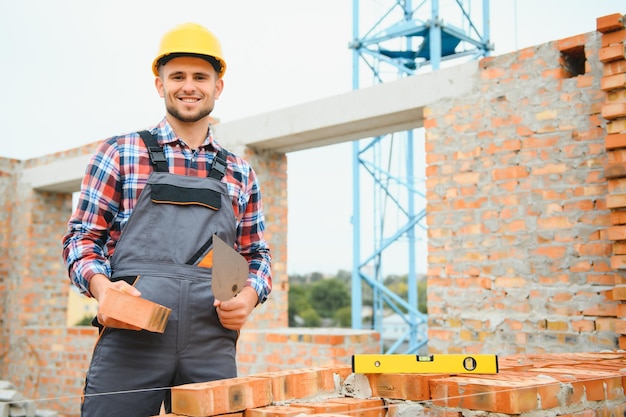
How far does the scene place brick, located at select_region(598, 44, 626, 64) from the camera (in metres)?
3.71

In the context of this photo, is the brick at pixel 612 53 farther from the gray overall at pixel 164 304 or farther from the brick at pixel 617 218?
the gray overall at pixel 164 304

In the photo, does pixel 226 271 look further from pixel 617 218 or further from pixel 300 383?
pixel 617 218

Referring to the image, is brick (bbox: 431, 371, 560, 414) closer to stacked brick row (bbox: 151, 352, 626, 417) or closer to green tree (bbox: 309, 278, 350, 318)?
stacked brick row (bbox: 151, 352, 626, 417)

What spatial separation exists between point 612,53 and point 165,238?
3.08 meters

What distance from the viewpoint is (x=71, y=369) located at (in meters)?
7.50

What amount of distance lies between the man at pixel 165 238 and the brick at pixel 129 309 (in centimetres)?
4

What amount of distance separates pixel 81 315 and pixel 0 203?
118ft

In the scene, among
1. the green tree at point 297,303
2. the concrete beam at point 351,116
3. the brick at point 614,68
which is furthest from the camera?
the green tree at point 297,303

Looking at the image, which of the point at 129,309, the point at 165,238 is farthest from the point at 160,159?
the point at 129,309

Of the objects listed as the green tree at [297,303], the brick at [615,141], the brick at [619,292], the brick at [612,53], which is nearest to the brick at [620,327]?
the brick at [619,292]

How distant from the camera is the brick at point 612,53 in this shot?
371cm

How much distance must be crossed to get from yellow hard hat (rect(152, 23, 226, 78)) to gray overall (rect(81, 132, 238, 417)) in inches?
12.6

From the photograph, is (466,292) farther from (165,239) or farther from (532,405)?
(165,239)

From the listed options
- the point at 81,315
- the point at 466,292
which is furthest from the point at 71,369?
the point at 81,315
